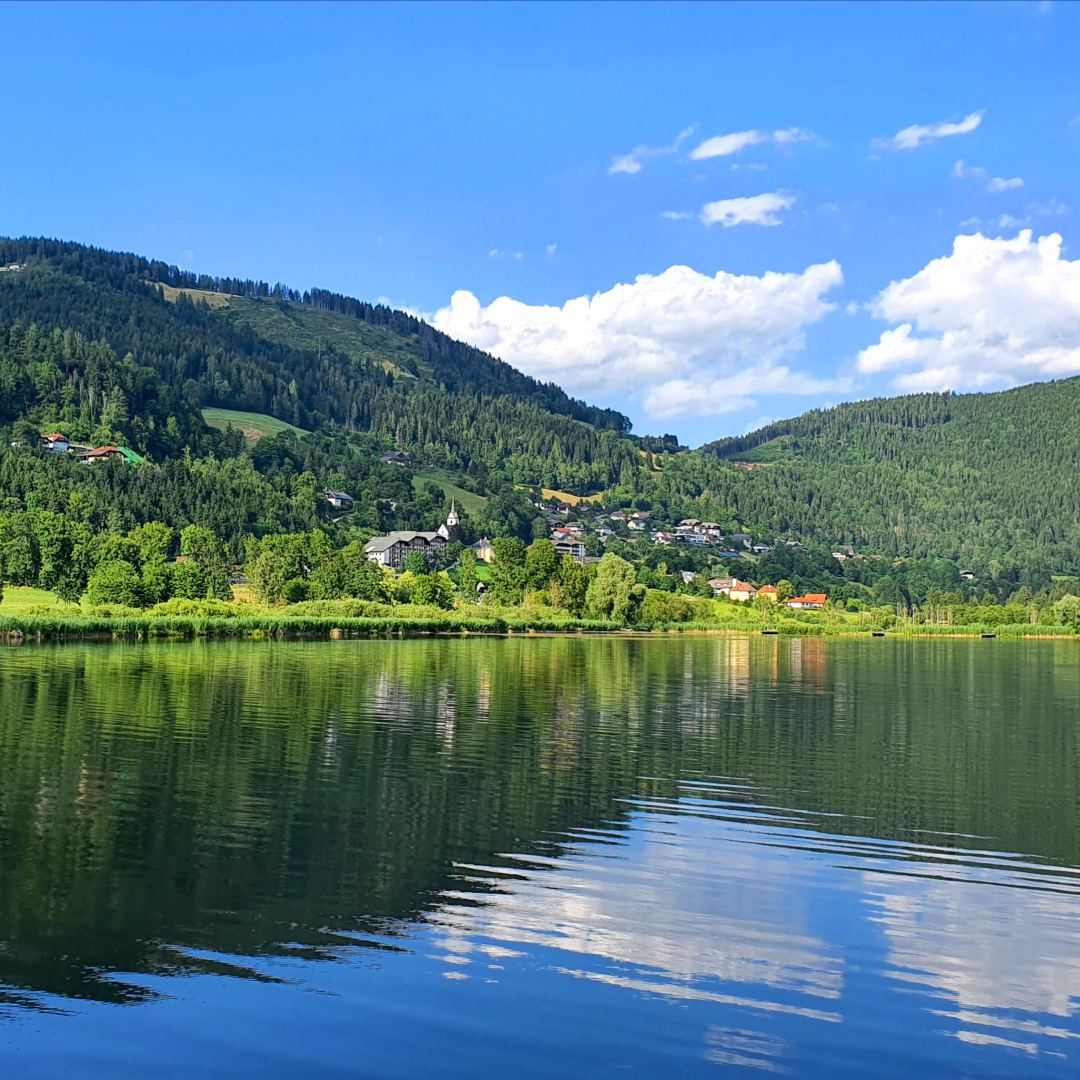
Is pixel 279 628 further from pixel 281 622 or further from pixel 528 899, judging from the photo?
pixel 528 899

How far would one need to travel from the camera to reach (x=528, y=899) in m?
21.0

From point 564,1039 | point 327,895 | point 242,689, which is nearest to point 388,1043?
point 564,1039

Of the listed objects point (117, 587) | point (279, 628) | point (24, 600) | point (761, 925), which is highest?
point (117, 587)

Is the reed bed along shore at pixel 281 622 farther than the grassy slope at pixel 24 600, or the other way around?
the grassy slope at pixel 24 600

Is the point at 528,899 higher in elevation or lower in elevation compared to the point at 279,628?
lower

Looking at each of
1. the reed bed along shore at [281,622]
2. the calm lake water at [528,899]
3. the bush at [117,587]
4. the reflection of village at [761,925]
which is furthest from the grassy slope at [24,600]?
the reflection of village at [761,925]

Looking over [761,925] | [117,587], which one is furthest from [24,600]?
[761,925]

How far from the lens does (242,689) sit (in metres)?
61.4

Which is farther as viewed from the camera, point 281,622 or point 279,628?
point 279,628

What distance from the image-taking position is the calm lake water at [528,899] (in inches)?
583

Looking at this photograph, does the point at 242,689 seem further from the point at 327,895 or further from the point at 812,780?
the point at 327,895

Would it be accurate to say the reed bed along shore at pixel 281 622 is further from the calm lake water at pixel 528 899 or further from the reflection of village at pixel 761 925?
the reflection of village at pixel 761 925

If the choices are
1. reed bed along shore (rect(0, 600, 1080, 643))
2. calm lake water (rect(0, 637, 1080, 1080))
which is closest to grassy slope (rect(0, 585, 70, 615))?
reed bed along shore (rect(0, 600, 1080, 643))

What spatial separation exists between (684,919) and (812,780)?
1686 centimetres
